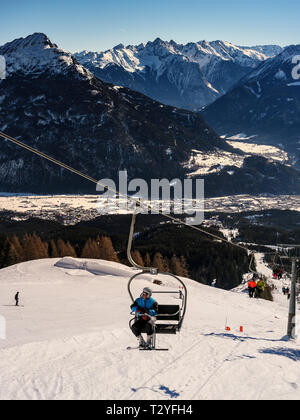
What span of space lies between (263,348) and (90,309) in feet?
79.9

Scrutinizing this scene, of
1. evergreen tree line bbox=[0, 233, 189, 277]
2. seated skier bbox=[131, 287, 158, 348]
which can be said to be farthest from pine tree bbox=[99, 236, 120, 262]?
seated skier bbox=[131, 287, 158, 348]

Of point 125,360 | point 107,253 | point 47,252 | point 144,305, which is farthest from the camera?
point 47,252

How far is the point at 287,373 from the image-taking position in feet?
75.7

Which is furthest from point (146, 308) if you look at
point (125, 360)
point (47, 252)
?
point (47, 252)

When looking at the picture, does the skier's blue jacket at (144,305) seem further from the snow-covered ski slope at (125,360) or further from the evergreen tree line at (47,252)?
the evergreen tree line at (47,252)

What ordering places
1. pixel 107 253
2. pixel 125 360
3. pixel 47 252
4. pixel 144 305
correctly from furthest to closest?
pixel 47 252, pixel 107 253, pixel 125 360, pixel 144 305

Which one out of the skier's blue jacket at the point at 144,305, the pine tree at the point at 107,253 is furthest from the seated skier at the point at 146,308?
the pine tree at the point at 107,253

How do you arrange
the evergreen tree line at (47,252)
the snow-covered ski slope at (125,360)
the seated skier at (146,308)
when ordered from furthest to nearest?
the evergreen tree line at (47,252) < the seated skier at (146,308) < the snow-covered ski slope at (125,360)

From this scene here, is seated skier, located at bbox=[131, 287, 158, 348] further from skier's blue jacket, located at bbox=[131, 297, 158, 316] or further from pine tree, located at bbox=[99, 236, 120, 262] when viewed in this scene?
pine tree, located at bbox=[99, 236, 120, 262]

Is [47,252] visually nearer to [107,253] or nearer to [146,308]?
[107,253]

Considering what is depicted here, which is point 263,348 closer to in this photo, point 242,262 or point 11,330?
point 11,330

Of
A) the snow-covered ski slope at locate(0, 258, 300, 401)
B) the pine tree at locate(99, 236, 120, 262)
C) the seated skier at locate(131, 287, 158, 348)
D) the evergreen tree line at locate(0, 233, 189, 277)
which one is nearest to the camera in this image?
the snow-covered ski slope at locate(0, 258, 300, 401)
